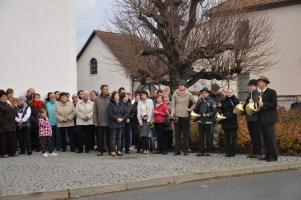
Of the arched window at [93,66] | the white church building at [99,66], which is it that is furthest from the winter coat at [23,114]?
the arched window at [93,66]

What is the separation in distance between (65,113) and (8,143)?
1957 millimetres

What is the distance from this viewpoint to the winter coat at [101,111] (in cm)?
1516

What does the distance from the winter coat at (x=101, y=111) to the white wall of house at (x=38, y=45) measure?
755 cm

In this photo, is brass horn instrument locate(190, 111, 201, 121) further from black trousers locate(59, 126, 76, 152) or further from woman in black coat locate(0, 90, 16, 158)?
woman in black coat locate(0, 90, 16, 158)

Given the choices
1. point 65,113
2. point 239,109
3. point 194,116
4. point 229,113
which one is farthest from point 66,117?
point 239,109

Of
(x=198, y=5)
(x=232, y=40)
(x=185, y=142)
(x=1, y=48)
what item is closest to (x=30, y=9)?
(x=1, y=48)

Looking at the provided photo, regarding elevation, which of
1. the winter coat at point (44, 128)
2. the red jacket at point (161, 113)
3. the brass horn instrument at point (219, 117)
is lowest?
the winter coat at point (44, 128)

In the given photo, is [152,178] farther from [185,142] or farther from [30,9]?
[30,9]

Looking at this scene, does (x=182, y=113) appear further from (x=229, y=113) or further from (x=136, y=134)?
(x=136, y=134)

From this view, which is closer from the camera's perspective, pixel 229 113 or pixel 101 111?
pixel 229 113

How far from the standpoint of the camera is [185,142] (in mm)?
14812

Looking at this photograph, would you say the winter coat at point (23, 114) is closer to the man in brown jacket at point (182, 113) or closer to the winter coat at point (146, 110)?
the winter coat at point (146, 110)

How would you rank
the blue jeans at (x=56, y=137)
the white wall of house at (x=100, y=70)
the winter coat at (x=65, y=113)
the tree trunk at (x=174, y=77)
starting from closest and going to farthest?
the winter coat at (x=65, y=113) < the blue jeans at (x=56, y=137) < the tree trunk at (x=174, y=77) < the white wall of house at (x=100, y=70)

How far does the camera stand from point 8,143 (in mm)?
15133
